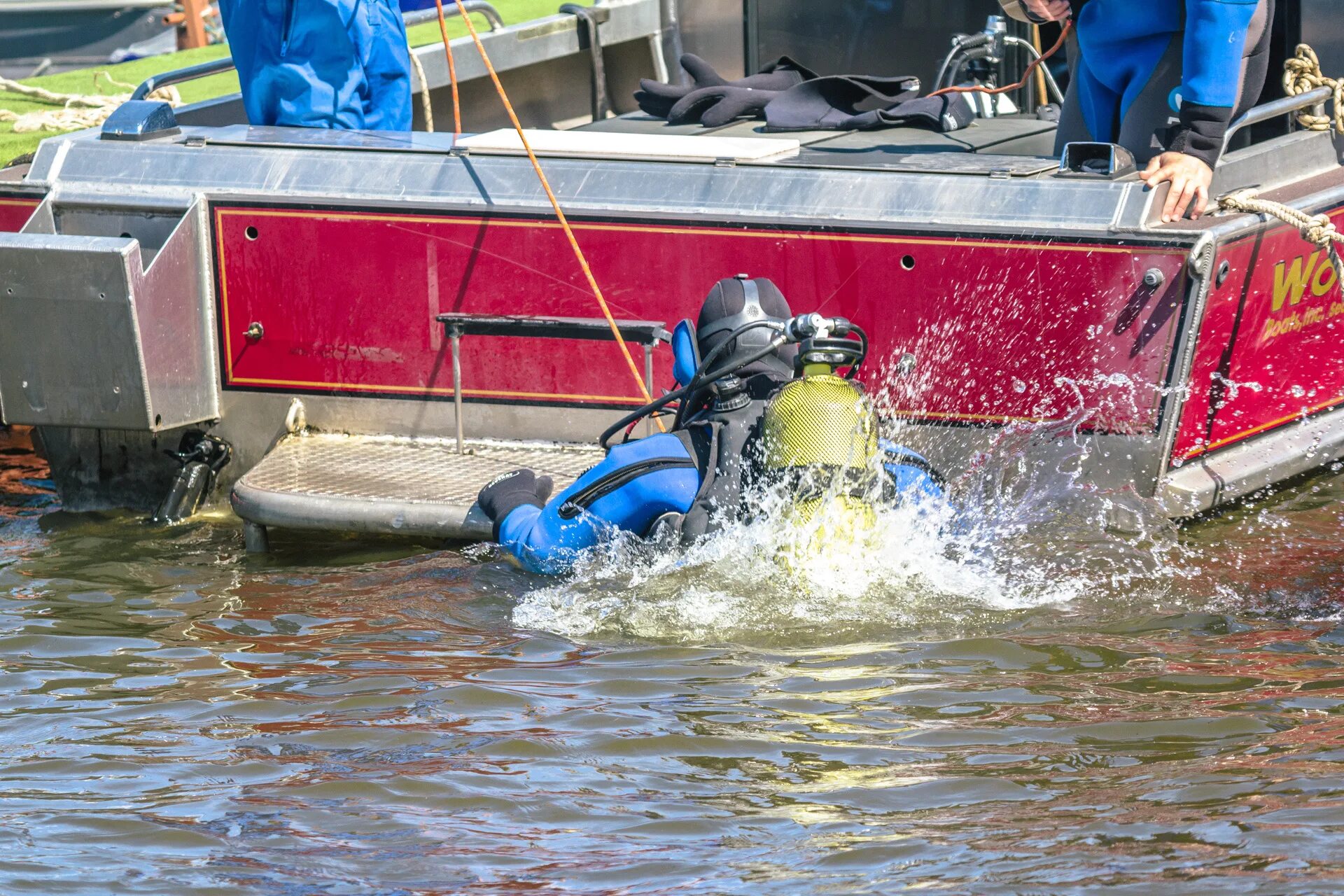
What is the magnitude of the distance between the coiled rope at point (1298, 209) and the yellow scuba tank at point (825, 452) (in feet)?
4.63

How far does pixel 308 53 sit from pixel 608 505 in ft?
7.72

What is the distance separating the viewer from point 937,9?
7109 millimetres

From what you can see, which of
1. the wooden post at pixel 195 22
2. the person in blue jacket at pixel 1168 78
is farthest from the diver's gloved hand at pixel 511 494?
the wooden post at pixel 195 22

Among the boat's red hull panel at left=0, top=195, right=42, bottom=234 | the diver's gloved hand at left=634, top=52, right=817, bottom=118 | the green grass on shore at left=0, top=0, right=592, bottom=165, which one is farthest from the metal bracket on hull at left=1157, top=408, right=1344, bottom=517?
the green grass on shore at left=0, top=0, right=592, bottom=165

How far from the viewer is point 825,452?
3910 mm

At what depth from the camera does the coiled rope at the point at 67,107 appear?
9.12 meters

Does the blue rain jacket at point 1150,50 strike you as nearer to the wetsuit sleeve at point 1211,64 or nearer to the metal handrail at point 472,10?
the wetsuit sleeve at point 1211,64

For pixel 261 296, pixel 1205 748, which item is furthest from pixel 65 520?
pixel 1205 748

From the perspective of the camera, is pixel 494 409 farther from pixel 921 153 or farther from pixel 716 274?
pixel 921 153

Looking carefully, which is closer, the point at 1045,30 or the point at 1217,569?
the point at 1217,569

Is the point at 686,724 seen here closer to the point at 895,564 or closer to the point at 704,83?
the point at 895,564

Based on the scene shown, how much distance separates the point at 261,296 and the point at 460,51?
98.6 inches

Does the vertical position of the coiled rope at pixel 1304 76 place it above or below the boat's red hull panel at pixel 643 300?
above

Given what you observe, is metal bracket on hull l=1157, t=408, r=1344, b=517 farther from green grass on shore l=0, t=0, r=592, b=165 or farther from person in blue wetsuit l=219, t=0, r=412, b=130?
green grass on shore l=0, t=0, r=592, b=165
